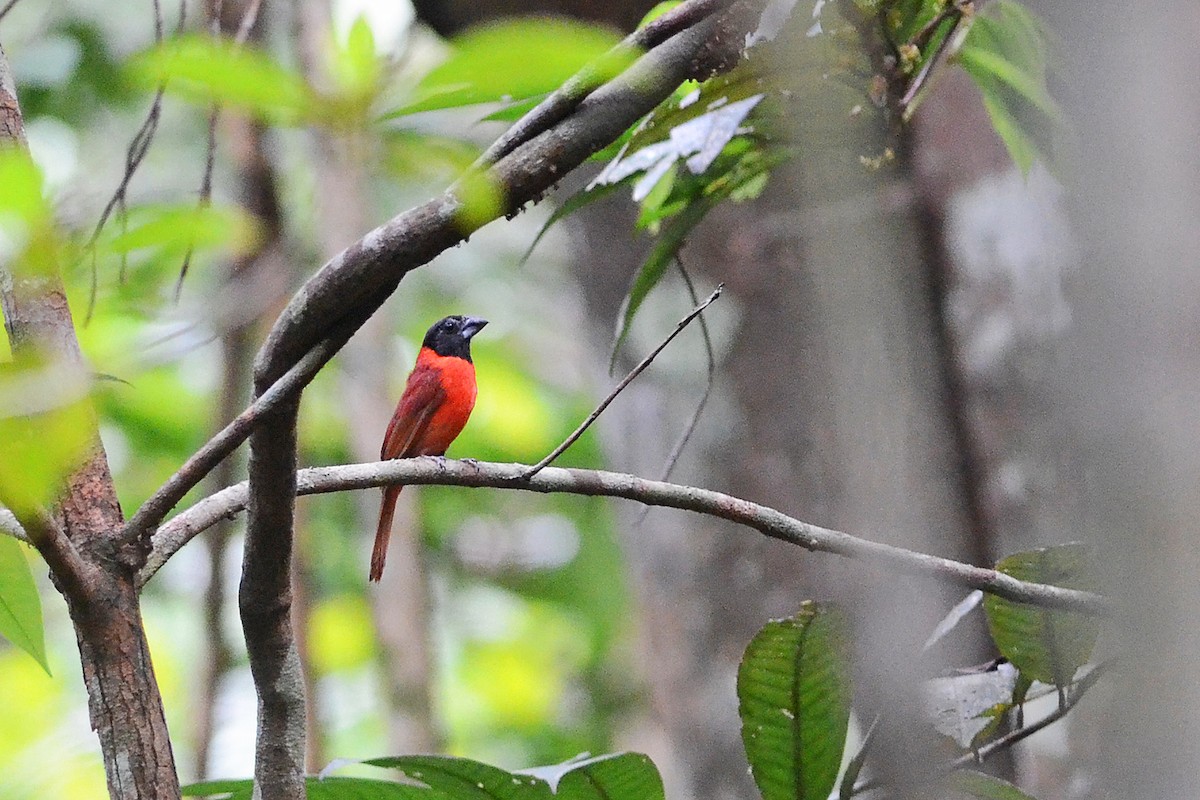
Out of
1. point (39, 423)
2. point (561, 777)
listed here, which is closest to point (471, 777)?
point (561, 777)

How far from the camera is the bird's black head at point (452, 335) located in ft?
12.3

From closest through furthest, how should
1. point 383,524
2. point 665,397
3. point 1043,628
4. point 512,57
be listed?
1. point 512,57
2. point 1043,628
3. point 383,524
4. point 665,397

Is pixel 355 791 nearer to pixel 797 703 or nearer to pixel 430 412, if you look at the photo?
pixel 797 703

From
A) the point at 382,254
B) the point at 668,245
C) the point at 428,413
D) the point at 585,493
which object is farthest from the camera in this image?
the point at 428,413

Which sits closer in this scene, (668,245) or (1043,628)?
(1043,628)

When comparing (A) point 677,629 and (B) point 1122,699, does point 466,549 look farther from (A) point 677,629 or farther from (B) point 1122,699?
(B) point 1122,699

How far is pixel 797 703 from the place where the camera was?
60.9 inches

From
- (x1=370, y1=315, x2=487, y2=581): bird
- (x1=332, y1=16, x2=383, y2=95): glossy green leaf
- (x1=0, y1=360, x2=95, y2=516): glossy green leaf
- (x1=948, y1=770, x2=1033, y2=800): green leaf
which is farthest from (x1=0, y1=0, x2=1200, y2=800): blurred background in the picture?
(x1=370, y1=315, x2=487, y2=581): bird

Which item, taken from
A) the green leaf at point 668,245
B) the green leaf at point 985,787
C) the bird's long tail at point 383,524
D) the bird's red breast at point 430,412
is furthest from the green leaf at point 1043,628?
the bird's red breast at point 430,412

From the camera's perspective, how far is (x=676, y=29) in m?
1.32

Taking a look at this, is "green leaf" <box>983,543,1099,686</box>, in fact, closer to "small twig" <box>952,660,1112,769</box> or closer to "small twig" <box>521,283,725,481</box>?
"small twig" <box>952,660,1112,769</box>

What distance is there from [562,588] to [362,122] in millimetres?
5541

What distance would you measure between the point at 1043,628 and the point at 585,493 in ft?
1.95

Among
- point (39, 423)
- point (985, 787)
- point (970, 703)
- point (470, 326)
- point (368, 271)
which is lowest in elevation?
point (985, 787)
